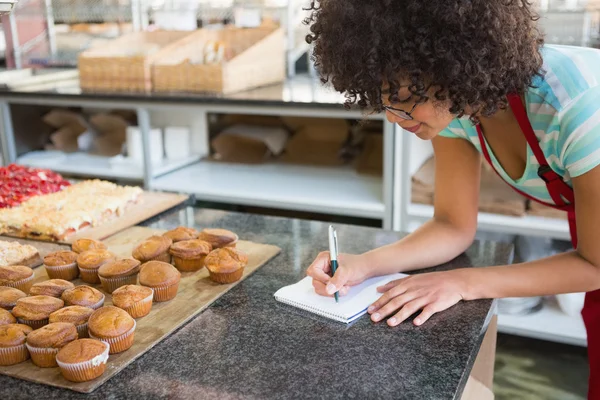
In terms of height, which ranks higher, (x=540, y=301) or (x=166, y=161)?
(x=166, y=161)

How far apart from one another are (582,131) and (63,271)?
955 mm

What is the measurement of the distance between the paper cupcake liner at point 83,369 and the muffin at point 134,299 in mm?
143

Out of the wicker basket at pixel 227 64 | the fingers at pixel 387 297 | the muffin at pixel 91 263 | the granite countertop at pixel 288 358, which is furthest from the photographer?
the wicker basket at pixel 227 64

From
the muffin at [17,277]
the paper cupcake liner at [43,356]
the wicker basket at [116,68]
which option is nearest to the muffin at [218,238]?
the muffin at [17,277]

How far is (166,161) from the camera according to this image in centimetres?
280

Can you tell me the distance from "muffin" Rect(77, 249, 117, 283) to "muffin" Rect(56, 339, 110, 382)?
30 centimetres

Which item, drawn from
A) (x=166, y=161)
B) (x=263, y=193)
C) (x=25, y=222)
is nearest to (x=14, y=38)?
(x=166, y=161)

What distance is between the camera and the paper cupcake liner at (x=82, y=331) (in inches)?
38.0

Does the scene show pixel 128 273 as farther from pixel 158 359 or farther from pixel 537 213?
pixel 537 213

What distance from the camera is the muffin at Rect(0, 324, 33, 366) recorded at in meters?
0.90

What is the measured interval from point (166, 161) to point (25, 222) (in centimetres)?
135

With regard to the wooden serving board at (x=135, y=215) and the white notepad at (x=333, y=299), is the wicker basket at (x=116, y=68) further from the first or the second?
the white notepad at (x=333, y=299)

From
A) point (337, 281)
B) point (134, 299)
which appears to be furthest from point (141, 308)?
point (337, 281)

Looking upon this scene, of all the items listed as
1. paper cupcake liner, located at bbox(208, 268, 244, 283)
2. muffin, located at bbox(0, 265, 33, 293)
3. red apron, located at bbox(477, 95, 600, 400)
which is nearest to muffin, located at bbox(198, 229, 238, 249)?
paper cupcake liner, located at bbox(208, 268, 244, 283)
